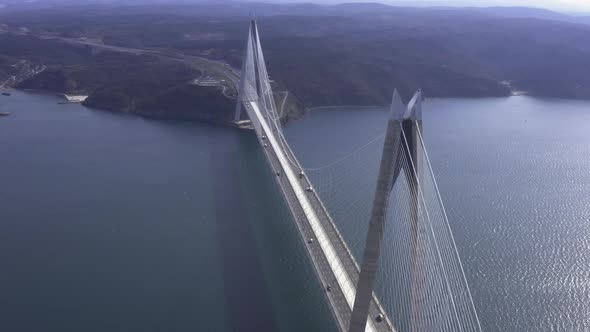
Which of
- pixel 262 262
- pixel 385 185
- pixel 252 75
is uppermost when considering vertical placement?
pixel 385 185

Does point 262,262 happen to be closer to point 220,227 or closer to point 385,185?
point 220,227

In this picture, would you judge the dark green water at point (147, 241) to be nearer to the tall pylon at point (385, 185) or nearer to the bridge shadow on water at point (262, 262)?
the bridge shadow on water at point (262, 262)

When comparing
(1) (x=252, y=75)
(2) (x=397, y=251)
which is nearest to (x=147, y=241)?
(2) (x=397, y=251)

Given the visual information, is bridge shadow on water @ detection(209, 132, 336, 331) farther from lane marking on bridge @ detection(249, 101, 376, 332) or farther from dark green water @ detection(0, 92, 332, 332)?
lane marking on bridge @ detection(249, 101, 376, 332)

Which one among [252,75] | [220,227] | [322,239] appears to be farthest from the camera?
[252,75]

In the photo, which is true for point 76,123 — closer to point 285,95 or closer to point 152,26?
point 285,95

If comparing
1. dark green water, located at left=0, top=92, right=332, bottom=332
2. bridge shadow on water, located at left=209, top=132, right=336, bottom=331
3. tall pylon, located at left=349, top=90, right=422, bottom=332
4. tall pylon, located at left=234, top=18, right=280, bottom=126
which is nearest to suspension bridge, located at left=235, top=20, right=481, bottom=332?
tall pylon, located at left=349, top=90, right=422, bottom=332
